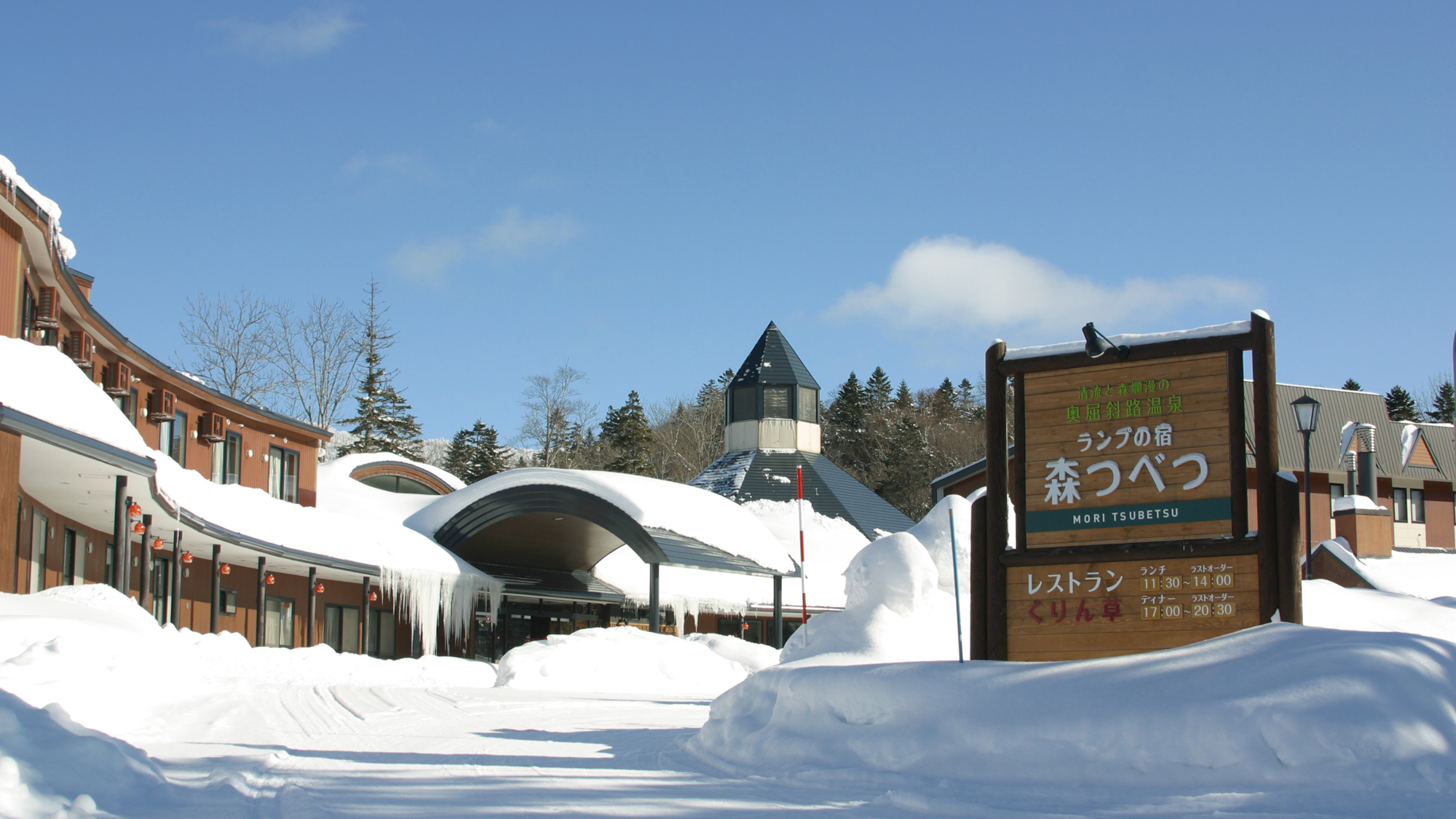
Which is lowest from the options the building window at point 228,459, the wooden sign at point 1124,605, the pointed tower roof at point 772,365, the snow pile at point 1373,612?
the snow pile at point 1373,612

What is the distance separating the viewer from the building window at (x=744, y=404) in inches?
1891

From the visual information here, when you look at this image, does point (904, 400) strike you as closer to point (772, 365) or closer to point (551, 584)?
point (772, 365)

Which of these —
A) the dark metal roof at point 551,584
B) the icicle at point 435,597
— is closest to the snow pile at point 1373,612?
the icicle at point 435,597

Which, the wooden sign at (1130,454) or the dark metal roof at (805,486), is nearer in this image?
the wooden sign at (1130,454)

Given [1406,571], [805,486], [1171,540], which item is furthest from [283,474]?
[1406,571]

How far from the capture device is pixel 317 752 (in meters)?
7.99

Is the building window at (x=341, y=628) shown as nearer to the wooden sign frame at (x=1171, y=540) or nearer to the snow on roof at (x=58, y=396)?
the snow on roof at (x=58, y=396)

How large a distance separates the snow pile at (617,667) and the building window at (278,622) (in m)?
8.88

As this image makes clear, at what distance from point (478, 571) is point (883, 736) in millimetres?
Answer: 23769

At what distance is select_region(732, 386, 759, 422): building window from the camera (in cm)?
4803

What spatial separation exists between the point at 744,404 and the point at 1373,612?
106 ft

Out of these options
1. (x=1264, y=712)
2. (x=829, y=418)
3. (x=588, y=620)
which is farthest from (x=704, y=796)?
(x=829, y=418)

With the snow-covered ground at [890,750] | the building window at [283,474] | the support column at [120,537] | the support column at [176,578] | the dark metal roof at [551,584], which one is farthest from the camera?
the dark metal roof at [551,584]

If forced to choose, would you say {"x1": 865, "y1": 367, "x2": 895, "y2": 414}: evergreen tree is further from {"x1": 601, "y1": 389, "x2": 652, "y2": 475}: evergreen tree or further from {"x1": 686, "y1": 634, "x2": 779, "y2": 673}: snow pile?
{"x1": 686, "y1": 634, "x2": 779, "y2": 673}: snow pile
